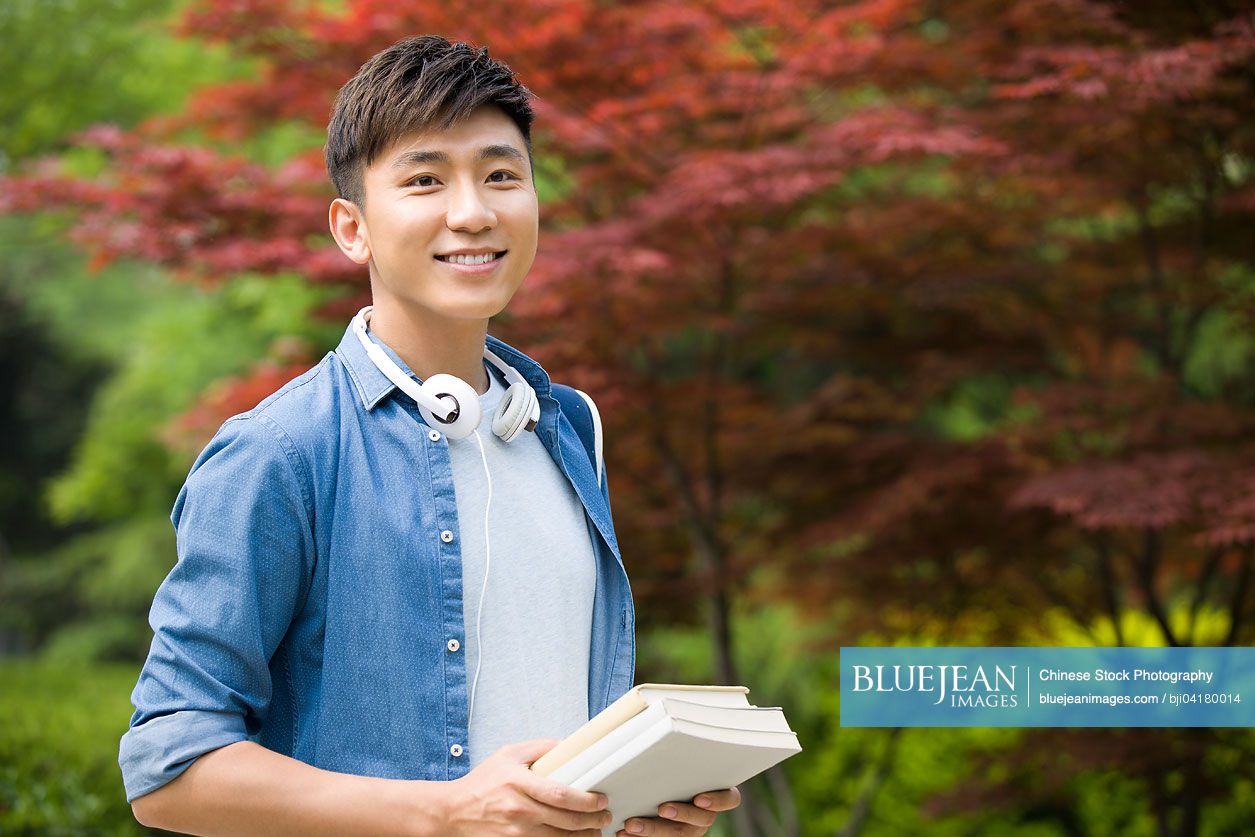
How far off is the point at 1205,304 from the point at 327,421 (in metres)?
3.02

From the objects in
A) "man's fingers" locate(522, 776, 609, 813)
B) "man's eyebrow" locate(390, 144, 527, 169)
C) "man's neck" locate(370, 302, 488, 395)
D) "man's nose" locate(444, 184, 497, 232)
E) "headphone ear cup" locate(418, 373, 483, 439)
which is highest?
"man's eyebrow" locate(390, 144, 527, 169)

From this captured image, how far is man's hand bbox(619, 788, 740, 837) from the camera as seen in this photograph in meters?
1.00

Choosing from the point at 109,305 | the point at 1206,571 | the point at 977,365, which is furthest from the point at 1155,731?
the point at 109,305

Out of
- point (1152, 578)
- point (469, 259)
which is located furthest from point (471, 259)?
point (1152, 578)

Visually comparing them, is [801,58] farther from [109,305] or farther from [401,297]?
[109,305]

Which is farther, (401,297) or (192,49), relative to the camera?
(192,49)

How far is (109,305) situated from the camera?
8.86 meters

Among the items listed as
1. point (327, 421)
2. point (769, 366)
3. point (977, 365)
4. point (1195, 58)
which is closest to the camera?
point (327, 421)

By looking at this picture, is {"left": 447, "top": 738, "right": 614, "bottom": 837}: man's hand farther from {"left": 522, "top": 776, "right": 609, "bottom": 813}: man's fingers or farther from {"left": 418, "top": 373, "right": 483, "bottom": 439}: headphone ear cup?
{"left": 418, "top": 373, "right": 483, "bottom": 439}: headphone ear cup

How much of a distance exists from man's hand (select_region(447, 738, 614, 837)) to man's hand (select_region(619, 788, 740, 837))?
0.11 m

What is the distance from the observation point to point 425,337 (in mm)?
1134

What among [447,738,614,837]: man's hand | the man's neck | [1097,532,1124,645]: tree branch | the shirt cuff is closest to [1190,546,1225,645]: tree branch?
[1097,532,1124,645]: tree branch

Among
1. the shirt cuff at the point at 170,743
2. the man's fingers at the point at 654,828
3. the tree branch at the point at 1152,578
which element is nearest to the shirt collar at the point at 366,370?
the shirt cuff at the point at 170,743

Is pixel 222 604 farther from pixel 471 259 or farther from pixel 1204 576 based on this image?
pixel 1204 576
